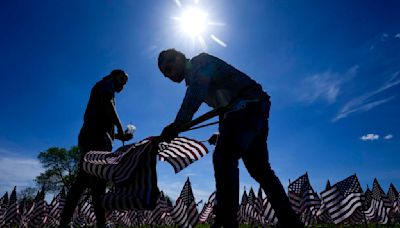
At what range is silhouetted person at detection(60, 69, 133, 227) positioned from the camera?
5.85m

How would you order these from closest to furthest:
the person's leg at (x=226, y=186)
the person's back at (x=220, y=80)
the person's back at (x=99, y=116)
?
the person's leg at (x=226, y=186) < the person's back at (x=220, y=80) < the person's back at (x=99, y=116)

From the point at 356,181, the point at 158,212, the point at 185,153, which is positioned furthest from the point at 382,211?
the point at 185,153

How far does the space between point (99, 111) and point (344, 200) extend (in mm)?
8832

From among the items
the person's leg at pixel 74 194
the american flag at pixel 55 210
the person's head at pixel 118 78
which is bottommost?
the person's leg at pixel 74 194

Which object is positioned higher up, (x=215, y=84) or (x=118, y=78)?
(x=118, y=78)

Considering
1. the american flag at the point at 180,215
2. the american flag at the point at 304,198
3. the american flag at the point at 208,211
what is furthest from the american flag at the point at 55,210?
the american flag at the point at 304,198

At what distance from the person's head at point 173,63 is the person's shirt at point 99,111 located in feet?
7.66

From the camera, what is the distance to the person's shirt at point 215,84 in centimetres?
Result: 387

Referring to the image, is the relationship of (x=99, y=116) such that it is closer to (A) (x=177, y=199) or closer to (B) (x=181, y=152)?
(B) (x=181, y=152)

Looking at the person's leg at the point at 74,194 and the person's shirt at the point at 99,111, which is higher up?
the person's shirt at the point at 99,111

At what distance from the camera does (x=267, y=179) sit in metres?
4.03

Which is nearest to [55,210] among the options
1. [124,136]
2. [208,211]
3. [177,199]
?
[208,211]

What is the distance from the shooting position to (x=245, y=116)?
151 inches

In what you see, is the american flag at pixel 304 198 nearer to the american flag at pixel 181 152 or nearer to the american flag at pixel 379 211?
the american flag at pixel 379 211
